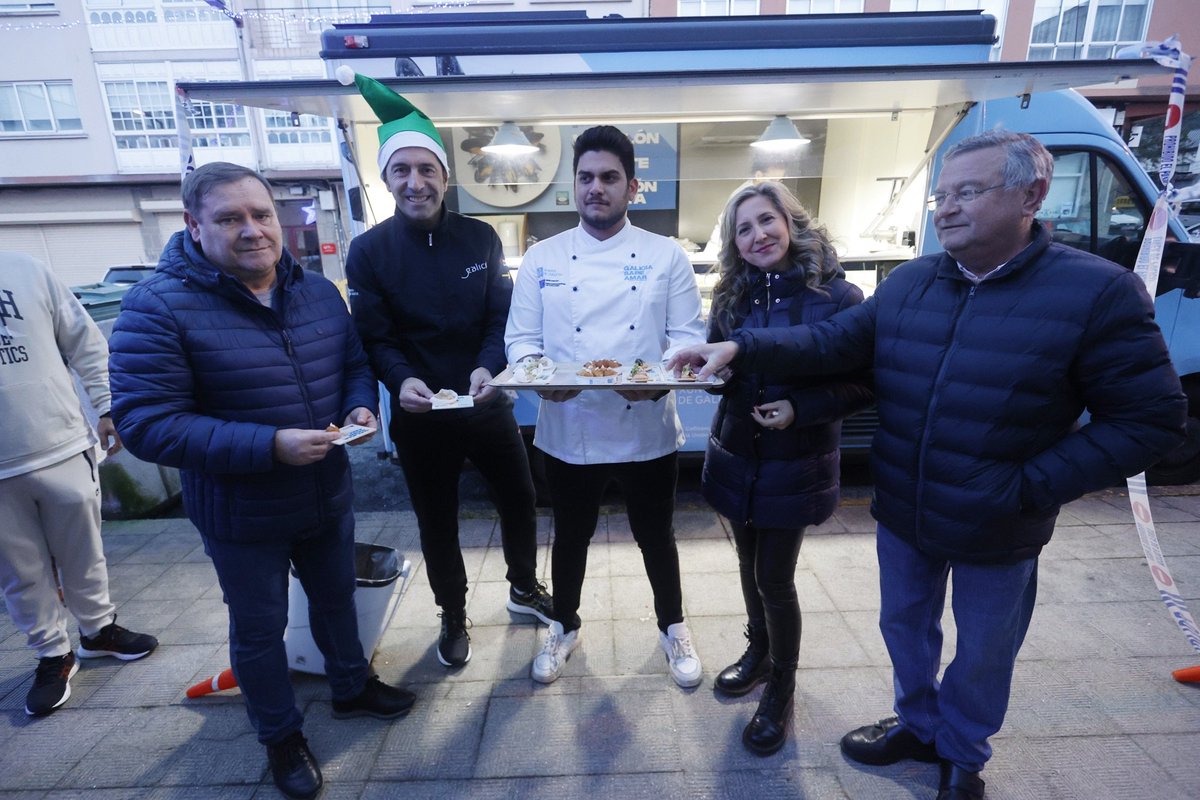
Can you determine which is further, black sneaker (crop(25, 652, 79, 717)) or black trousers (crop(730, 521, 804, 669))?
black sneaker (crop(25, 652, 79, 717))

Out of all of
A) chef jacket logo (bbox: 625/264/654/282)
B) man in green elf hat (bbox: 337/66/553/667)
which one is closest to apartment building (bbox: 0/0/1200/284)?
man in green elf hat (bbox: 337/66/553/667)

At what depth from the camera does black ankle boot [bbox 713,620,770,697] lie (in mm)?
2406

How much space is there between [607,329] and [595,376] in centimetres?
27

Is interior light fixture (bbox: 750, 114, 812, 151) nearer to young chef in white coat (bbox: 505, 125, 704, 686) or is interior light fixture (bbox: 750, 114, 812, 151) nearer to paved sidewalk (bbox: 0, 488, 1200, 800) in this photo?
young chef in white coat (bbox: 505, 125, 704, 686)

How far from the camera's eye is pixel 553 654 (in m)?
2.60

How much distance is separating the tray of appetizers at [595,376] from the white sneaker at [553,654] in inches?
49.1

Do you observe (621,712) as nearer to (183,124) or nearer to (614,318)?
(614,318)

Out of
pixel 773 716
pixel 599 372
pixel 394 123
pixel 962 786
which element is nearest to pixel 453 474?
pixel 599 372

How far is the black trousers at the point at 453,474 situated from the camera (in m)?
2.42

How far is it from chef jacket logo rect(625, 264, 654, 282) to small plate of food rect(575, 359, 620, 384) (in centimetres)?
33

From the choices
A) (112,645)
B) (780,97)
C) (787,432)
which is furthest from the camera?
(780,97)

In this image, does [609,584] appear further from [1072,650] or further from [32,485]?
[32,485]

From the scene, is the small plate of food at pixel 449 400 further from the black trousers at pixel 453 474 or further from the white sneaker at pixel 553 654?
the white sneaker at pixel 553 654

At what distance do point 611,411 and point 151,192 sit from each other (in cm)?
1766
